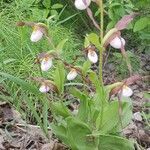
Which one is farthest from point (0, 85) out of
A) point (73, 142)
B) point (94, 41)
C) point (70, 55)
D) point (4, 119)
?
A: point (94, 41)

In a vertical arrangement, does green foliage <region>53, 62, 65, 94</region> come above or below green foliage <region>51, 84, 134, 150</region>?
above

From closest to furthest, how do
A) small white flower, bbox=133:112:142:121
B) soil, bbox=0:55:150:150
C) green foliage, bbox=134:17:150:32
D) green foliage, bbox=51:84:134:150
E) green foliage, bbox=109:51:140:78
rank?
green foliage, bbox=51:84:134:150, soil, bbox=0:55:150:150, small white flower, bbox=133:112:142:121, green foliage, bbox=134:17:150:32, green foliage, bbox=109:51:140:78

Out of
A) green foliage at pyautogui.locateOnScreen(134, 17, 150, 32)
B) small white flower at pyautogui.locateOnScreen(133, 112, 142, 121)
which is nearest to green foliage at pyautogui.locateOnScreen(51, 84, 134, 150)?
small white flower at pyautogui.locateOnScreen(133, 112, 142, 121)

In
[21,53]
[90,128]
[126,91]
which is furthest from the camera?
[21,53]

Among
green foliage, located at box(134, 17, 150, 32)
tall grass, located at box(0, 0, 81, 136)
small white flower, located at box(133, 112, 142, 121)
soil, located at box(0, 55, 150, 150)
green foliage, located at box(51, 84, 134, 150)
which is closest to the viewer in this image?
green foliage, located at box(51, 84, 134, 150)

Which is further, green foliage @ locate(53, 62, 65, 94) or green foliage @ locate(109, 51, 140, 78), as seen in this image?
green foliage @ locate(109, 51, 140, 78)

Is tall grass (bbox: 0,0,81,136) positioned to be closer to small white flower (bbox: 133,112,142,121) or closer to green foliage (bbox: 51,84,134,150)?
green foliage (bbox: 51,84,134,150)

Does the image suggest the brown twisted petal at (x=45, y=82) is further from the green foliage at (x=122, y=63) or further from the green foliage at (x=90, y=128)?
the green foliage at (x=122, y=63)

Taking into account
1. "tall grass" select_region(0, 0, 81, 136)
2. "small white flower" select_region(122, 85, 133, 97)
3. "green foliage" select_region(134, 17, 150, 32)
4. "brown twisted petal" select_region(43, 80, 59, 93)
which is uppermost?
"tall grass" select_region(0, 0, 81, 136)

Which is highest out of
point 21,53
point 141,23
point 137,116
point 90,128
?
point 21,53

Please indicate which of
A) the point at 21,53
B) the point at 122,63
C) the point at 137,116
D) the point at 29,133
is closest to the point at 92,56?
the point at 29,133

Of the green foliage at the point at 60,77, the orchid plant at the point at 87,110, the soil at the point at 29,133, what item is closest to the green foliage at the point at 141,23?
the soil at the point at 29,133

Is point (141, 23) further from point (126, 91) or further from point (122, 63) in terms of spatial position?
point (126, 91)

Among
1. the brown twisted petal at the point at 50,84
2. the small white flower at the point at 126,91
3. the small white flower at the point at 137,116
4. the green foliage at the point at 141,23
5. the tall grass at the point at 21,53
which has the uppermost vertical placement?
the tall grass at the point at 21,53
